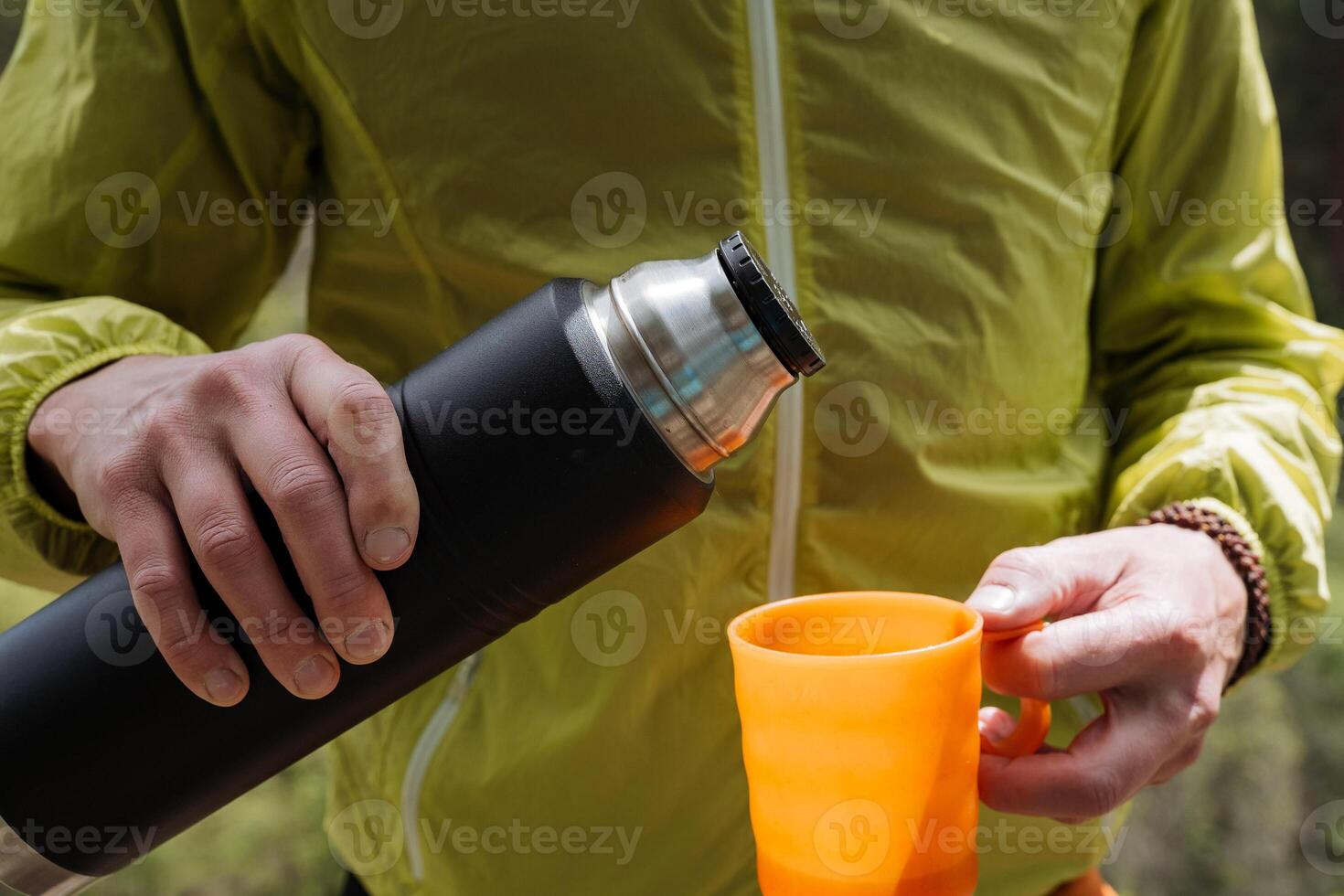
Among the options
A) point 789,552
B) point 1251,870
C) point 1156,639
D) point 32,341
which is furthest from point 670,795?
point 1251,870

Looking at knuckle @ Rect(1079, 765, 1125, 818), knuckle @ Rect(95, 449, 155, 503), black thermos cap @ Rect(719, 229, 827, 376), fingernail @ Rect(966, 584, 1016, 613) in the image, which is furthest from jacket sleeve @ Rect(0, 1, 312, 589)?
knuckle @ Rect(1079, 765, 1125, 818)

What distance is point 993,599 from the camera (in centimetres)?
67

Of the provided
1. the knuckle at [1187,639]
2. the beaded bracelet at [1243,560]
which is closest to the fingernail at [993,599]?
the knuckle at [1187,639]

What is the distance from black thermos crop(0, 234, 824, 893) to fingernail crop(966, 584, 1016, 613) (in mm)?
179

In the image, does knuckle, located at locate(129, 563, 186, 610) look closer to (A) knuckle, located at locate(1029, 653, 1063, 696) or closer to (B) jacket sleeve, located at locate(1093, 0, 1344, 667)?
(A) knuckle, located at locate(1029, 653, 1063, 696)

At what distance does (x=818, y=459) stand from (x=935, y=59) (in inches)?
12.0

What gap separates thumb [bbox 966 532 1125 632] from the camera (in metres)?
0.67

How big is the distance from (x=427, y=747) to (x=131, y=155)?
485 mm

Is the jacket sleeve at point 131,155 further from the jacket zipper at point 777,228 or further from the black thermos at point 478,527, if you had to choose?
the jacket zipper at point 777,228

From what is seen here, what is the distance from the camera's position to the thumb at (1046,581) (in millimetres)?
670

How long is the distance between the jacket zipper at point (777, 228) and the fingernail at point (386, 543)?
1.09ft

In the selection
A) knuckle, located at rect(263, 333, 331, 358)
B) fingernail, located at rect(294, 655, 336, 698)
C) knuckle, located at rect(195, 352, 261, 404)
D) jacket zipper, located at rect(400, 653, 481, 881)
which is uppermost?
knuckle, located at rect(263, 333, 331, 358)

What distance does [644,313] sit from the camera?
1.93 ft

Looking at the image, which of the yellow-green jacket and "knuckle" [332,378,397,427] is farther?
the yellow-green jacket
